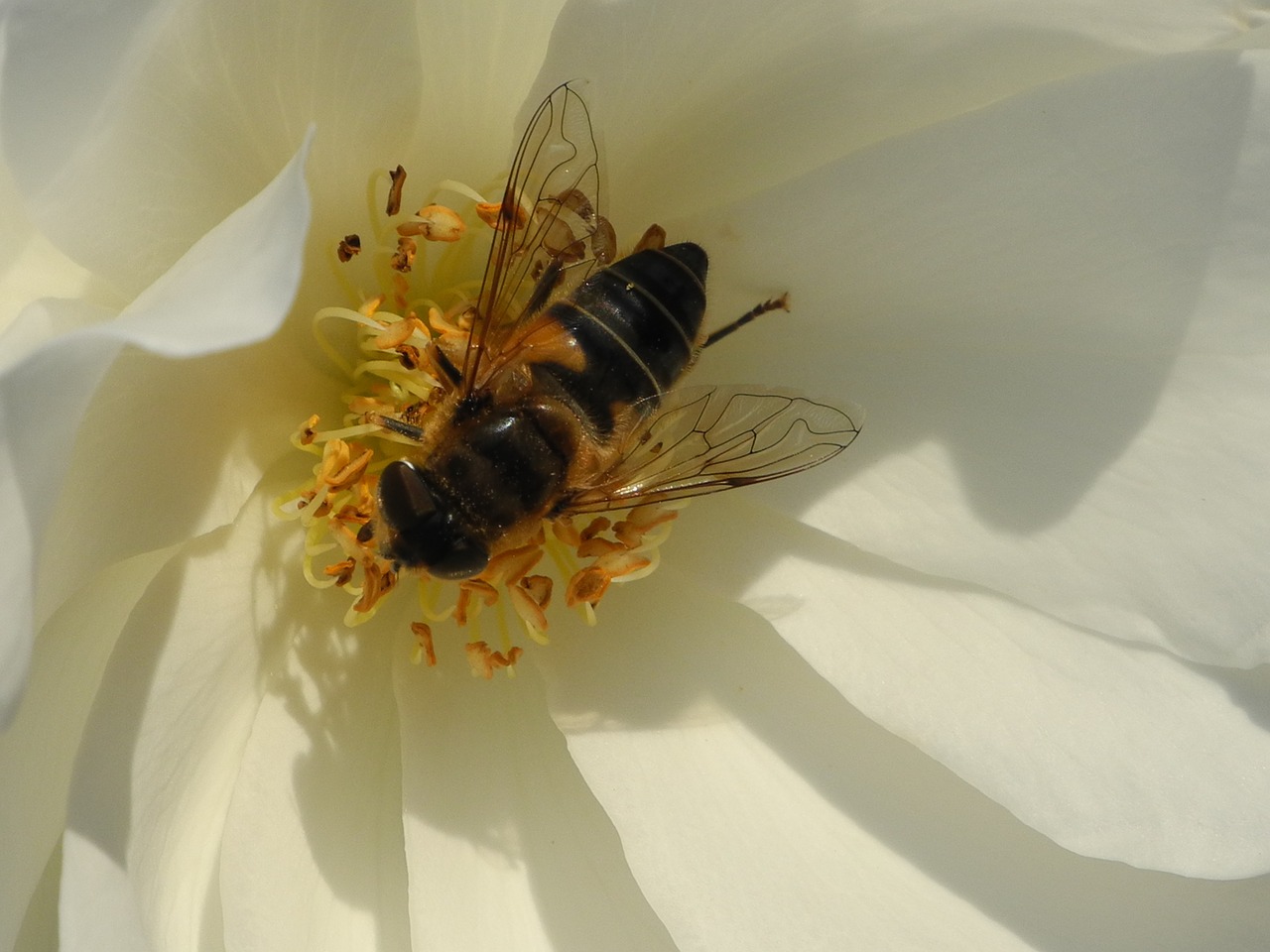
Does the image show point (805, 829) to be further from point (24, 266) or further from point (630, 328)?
point (24, 266)

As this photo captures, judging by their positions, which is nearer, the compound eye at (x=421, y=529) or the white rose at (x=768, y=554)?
the white rose at (x=768, y=554)

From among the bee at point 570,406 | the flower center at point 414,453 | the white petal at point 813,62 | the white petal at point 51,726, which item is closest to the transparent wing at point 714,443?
the bee at point 570,406

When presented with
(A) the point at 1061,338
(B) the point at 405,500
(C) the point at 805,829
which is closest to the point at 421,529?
(B) the point at 405,500

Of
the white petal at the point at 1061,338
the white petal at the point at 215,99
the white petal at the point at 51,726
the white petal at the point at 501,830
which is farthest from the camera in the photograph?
the white petal at the point at 501,830

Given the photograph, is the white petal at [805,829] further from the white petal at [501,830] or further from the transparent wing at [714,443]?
the transparent wing at [714,443]

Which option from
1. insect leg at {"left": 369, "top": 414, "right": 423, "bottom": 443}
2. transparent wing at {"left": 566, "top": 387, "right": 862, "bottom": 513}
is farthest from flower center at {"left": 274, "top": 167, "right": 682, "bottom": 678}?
transparent wing at {"left": 566, "top": 387, "right": 862, "bottom": 513}

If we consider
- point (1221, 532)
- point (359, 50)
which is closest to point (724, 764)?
point (1221, 532)

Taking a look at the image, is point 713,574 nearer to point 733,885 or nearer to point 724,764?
point 724,764
